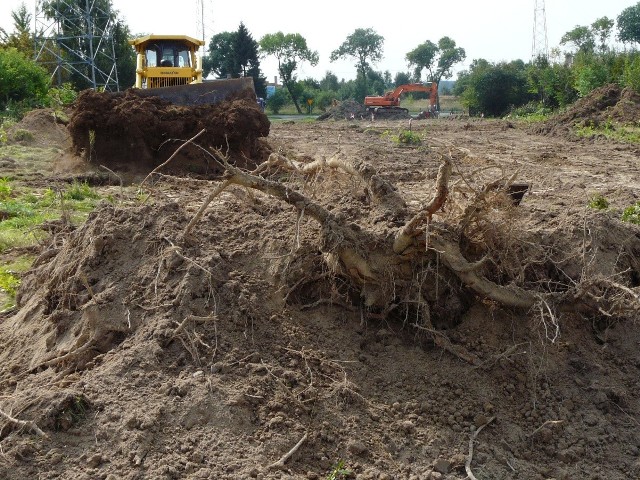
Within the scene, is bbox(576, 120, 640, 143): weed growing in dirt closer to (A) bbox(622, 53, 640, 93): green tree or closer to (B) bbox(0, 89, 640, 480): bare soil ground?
(A) bbox(622, 53, 640, 93): green tree

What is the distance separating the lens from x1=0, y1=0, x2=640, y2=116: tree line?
22.6 meters

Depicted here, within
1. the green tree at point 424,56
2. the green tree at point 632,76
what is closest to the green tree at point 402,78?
the green tree at point 424,56

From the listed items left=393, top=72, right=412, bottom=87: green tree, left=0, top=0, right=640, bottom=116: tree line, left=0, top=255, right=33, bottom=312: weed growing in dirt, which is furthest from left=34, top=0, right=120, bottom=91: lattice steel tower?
left=393, top=72, right=412, bottom=87: green tree

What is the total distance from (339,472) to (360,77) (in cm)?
7243

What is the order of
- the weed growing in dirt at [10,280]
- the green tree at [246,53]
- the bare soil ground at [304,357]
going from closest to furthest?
the bare soil ground at [304,357], the weed growing in dirt at [10,280], the green tree at [246,53]

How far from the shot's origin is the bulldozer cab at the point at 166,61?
49.4 feet

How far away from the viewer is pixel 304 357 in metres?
3.86

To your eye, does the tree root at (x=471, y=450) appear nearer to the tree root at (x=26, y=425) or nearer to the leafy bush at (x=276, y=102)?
the tree root at (x=26, y=425)

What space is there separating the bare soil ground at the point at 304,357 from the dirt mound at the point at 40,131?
10.1 meters

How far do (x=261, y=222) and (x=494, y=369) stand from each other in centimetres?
171

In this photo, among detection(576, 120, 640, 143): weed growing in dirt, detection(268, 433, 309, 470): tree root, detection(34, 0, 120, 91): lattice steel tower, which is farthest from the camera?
detection(34, 0, 120, 91): lattice steel tower

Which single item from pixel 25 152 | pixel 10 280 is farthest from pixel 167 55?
pixel 10 280

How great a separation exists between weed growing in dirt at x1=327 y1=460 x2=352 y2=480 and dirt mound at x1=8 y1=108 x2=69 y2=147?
1192 centimetres

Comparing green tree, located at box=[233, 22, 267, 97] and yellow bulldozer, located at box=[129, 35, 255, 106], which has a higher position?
green tree, located at box=[233, 22, 267, 97]
